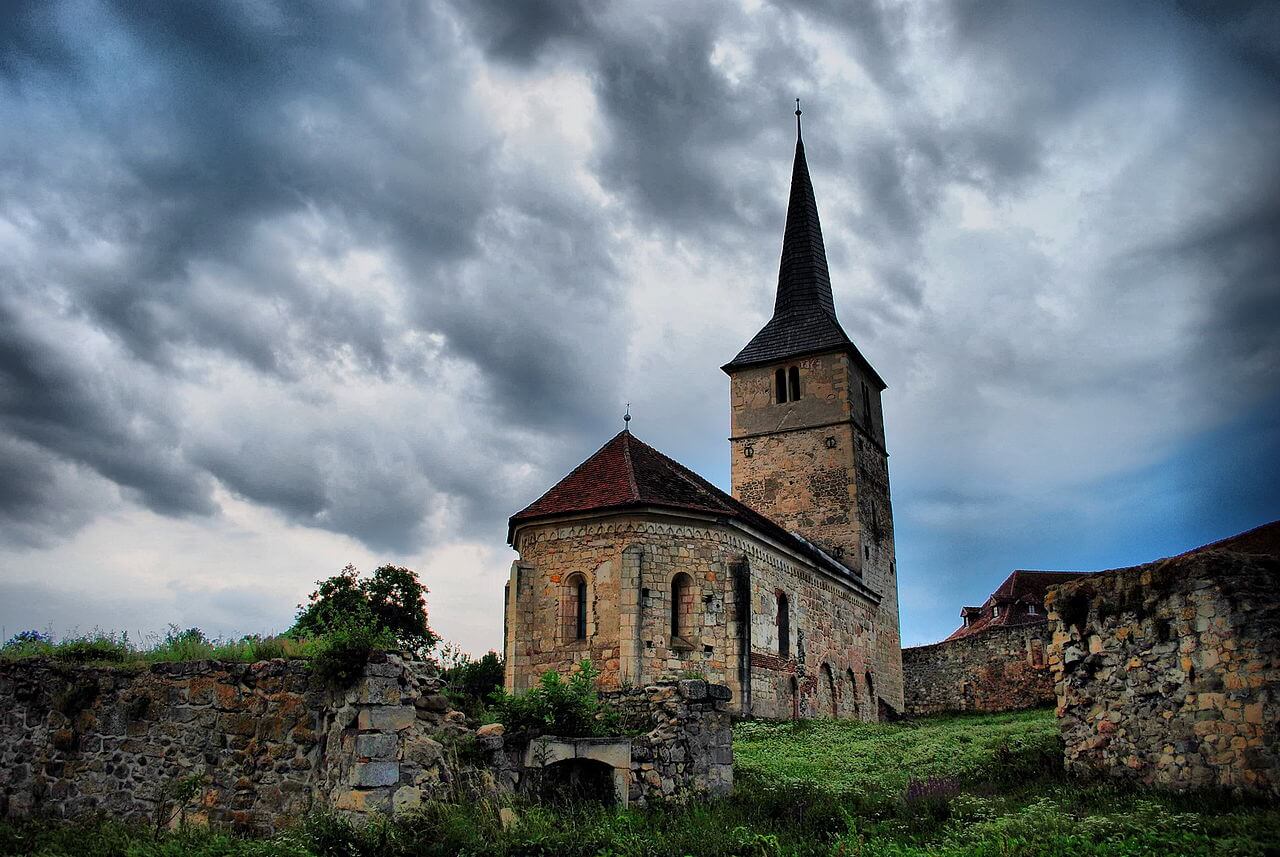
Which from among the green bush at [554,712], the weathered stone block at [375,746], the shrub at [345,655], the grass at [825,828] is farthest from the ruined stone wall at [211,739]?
the green bush at [554,712]

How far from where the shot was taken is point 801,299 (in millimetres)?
39125

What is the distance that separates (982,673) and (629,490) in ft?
64.8

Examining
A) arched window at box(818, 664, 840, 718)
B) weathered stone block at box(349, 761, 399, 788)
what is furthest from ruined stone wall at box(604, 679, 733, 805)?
arched window at box(818, 664, 840, 718)

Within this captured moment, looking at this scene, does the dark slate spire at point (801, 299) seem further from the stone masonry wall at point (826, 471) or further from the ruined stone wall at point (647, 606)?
the ruined stone wall at point (647, 606)

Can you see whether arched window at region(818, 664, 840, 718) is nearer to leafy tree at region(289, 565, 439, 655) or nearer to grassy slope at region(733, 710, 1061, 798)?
grassy slope at region(733, 710, 1061, 798)

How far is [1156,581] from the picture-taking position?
12102 millimetres

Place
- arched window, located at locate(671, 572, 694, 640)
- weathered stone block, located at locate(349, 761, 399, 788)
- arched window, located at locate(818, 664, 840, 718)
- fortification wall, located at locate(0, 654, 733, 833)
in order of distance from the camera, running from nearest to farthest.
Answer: weathered stone block, located at locate(349, 761, 399, 788) → fortification wall, located at locate(0, 654, 733, 833) → arched window, located at locate(671, 572, 694, 640) → arched window, located at locate(818, 664, 840, 718)

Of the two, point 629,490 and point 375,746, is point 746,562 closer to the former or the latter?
point 629,490

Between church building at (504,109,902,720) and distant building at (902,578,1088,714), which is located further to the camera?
distant building at (902,578,1088,714)

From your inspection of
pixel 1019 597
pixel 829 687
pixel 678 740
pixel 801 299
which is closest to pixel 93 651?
pixel 678 740

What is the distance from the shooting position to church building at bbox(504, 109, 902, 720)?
22.5 metres

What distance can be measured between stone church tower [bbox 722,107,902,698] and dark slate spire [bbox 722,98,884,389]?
77mm

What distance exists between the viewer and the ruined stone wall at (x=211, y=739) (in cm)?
1005

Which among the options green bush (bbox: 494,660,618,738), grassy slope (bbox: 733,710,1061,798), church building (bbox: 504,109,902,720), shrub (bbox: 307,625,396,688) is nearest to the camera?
shrub (bbox: 307,625,396,688)
